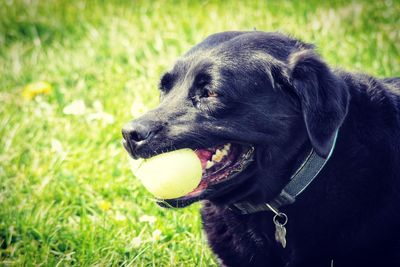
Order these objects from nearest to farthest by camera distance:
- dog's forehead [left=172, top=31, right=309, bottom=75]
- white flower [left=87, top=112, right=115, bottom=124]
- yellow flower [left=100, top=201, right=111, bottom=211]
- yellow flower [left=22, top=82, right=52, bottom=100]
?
dog's forehead [left=172, top=31, right=309, bottom=75] → yellow flower [left=100, top=201, right=111, bottom=211] → white flower [left=87, top=112, right=115, bottom=124] → yellow flower [left=22, top=82, right=52, bottom=100]

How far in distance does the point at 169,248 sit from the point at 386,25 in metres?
3.55

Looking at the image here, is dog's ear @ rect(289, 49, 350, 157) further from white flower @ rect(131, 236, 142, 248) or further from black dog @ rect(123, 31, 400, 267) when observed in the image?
white flower @ rect(131, 236, 142, 248)

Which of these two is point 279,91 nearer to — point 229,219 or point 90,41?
point 229,219

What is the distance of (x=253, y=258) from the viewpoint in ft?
9.45

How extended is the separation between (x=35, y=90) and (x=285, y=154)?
2.96m

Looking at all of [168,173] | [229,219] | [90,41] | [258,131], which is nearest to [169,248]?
[229,219]

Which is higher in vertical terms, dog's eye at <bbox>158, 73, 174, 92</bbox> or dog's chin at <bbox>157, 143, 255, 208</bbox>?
dog's eye at <bbox>158, 73, 174, 92</bbox>

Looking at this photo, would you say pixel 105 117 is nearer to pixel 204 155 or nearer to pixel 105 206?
pixel 105 206

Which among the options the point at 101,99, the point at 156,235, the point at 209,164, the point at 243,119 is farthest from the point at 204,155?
the point at 101,99

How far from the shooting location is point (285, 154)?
2.78m

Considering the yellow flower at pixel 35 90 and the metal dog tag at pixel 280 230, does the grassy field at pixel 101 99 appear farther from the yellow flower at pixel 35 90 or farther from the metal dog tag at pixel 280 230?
the metal dog tag at pixel 280 230

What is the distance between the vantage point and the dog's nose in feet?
8.73

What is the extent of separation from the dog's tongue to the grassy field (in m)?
0.62

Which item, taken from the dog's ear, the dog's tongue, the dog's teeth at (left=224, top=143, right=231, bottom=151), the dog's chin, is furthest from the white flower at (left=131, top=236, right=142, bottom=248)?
the dog's ear
